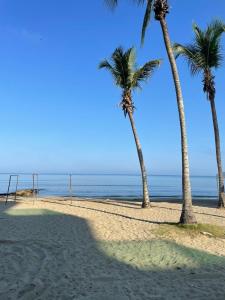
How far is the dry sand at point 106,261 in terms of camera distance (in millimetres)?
7559

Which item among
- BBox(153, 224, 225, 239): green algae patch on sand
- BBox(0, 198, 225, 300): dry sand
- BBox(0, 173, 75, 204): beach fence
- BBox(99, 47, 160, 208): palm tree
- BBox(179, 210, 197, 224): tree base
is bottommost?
BBox(0, 198, 225, 300): dry sand

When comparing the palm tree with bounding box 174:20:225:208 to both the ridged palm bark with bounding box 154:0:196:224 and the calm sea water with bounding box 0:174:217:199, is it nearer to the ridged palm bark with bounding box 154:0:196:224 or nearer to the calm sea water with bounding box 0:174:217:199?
the ridged palm bark with bounding box 154:0:196:224

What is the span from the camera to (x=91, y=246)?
11445mm

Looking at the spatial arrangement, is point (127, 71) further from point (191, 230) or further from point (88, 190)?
point (88, 190)

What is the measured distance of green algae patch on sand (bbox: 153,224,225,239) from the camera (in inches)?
510

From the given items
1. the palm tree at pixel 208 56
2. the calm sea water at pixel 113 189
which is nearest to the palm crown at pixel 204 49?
the palm tree at pixel 208 56

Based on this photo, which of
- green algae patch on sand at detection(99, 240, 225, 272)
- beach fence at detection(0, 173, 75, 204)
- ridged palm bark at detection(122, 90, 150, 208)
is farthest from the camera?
beach fence at detection(0, 173, 75, 204)

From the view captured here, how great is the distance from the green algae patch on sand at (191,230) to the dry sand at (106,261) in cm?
18

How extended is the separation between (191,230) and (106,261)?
431 centimetres

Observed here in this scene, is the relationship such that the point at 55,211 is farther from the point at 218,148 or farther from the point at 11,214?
the point at 218,148

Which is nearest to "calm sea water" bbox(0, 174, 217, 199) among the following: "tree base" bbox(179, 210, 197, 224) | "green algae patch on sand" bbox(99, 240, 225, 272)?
"tree base" bbox(179, 210, 197, 224)

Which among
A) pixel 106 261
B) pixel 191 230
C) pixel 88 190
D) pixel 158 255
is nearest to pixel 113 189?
pixel 88 190

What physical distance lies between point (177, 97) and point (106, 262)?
6231mm

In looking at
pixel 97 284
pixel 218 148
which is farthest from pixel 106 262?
pixel 218 148
